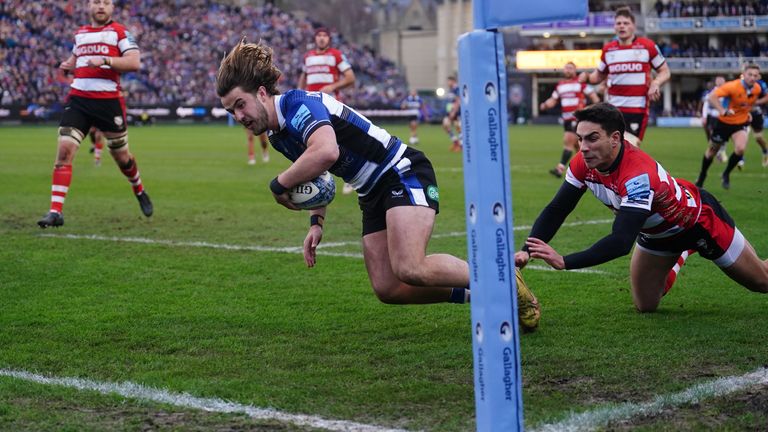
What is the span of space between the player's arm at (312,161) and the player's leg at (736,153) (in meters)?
12.0

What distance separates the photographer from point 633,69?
13.1 meters

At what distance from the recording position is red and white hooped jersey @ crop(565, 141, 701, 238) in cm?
546

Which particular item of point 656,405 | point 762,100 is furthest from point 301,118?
point 762,100

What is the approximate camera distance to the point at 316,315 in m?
6.50

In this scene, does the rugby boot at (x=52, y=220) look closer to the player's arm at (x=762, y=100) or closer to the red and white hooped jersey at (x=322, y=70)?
the red and white hooped jersey at (x=322, y=70)

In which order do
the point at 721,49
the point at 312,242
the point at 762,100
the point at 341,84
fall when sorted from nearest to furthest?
the point at 312,242 < the point at 341,84 < the point at 762,100 < the point at 721,49

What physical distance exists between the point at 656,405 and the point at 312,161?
1969 millimetres

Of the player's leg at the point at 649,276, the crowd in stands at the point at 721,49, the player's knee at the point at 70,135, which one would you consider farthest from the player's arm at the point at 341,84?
the crowd in stands at the point at 721,49

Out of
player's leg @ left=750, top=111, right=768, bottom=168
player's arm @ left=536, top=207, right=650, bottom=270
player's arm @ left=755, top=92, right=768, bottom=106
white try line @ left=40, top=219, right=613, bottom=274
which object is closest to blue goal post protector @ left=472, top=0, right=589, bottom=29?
player's arm @ left=536, top=207, right=650, bottom=270

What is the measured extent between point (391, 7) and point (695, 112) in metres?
56.8

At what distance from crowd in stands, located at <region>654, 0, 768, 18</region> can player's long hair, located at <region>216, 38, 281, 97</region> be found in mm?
65885

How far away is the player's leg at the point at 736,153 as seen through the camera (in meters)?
15.8

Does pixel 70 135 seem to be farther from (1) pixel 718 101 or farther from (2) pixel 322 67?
(1) pixel 718 101

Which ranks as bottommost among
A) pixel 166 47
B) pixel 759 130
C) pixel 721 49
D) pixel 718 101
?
pixel 721 49
